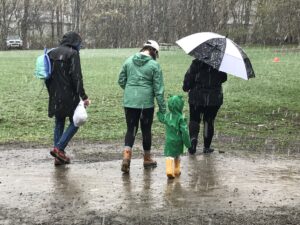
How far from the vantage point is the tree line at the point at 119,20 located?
57.5 m

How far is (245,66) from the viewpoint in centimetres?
787

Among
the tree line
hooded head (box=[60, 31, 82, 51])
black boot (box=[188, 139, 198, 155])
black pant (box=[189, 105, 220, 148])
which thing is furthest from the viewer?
the tree line

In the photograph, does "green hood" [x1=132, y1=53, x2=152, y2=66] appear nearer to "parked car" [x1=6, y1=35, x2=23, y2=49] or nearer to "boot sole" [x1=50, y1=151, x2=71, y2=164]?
"boot sole" [x1=50, y1=151, x2=71, y2=164]

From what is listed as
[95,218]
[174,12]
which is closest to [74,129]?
[95,218]

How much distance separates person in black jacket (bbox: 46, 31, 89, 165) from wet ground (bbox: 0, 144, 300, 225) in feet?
2.34

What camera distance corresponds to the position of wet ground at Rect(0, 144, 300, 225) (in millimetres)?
5250

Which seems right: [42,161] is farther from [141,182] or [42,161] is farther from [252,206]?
[252,206]

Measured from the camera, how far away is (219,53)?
7.81 metres

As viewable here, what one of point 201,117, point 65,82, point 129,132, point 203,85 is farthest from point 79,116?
point 201,117

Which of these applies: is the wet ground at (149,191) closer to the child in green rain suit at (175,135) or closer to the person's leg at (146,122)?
the child in green rain suit at (175,135)

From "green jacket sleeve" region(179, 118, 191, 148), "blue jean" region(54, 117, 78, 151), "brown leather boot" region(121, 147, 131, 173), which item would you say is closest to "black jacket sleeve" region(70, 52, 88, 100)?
"blue jean" region(54, 117, 78, 151)

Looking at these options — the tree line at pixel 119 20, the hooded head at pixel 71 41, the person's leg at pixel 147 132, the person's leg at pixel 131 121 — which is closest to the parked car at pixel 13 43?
the tree line at pixel 119 20

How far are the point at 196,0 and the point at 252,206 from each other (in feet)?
180

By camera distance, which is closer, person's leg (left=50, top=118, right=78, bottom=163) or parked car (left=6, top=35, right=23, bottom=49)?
person's leg (left=50, top=118, right=78, bottom=163)
